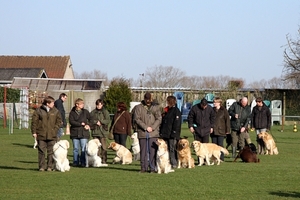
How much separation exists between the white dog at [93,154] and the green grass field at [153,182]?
1.51 feet

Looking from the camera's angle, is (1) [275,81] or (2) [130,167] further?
(1) [275,81]

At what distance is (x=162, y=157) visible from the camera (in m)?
16.3

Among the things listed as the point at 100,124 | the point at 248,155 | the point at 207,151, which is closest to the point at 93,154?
the point at 100,124

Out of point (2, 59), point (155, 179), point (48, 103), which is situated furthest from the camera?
point (2, 59)

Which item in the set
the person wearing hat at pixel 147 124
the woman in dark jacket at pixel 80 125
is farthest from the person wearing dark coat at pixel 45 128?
the person wearing hat at pixel 147 124

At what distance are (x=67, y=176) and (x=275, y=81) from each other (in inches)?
3037

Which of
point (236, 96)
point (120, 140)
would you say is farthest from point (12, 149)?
point (236, 96)

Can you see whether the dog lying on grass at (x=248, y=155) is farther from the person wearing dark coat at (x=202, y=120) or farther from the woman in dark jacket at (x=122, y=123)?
the woman in dark jacket at (x=122, y=123)

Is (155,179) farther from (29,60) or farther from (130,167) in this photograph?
(29,60)

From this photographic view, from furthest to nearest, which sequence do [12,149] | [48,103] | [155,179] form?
1. [12,149]
2. [48,103]
3. [155,179]

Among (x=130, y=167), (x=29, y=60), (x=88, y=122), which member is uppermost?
(x=29, y=60)

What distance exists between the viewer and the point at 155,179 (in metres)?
15.2

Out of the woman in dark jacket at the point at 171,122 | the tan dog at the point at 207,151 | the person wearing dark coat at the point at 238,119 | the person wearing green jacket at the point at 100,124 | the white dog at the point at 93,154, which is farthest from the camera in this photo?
the person wearing dark coat at the point at 238,119

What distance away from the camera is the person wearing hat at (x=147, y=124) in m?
16.3
